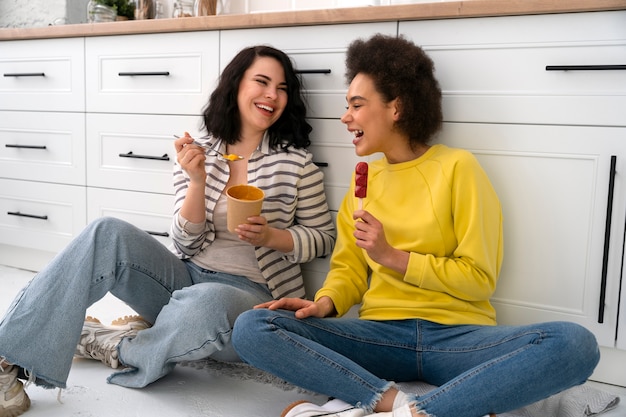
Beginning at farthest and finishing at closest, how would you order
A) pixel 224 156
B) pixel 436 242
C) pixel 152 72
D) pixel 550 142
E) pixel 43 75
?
pixel 43 75 < pixel 152 72 < pixel 224 156 < pixel 550 142 < pixel 436 242

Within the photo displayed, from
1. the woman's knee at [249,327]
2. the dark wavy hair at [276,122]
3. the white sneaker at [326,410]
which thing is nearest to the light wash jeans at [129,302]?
the woman's knee at [249,327]

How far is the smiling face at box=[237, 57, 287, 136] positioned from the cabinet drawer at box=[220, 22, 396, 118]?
100 mm

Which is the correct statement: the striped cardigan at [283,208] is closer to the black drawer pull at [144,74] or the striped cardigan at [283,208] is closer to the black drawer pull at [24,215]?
the black drawer pull at [144,74]

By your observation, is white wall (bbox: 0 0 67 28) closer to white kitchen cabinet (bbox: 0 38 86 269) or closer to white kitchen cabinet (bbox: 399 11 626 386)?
white kitchen cabinet (bbox: 0 38 86 269)

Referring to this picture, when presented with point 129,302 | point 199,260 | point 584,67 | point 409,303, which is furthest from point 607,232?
point 129,302

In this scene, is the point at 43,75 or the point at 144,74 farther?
the point at 43,75

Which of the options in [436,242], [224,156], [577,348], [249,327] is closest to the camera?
[577,348]

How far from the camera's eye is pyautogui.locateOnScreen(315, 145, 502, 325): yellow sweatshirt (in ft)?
4.73

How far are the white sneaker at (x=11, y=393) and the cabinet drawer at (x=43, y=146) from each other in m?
1.05

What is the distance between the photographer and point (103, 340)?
170 centimetres

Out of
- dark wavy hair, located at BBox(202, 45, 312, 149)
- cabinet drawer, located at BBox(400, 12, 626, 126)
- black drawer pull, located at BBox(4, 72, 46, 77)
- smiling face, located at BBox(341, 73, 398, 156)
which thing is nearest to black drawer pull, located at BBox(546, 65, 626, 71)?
cabinet drawer, located at BBox(400, 12, 626, 126)

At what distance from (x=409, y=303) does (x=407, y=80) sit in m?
0.50

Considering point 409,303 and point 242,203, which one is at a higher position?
point 242,203

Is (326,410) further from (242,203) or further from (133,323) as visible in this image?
(133,323)
